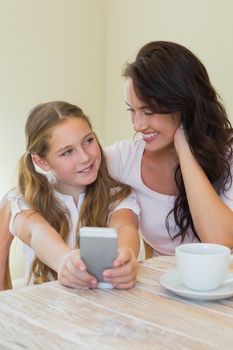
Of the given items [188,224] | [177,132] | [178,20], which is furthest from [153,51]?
[178,20]

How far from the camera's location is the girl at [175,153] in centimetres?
137

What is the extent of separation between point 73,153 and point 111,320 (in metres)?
0.77

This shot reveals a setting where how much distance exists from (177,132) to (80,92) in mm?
1513

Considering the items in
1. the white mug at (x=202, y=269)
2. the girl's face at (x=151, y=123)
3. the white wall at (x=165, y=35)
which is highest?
the white wall at (x=165, y=35)

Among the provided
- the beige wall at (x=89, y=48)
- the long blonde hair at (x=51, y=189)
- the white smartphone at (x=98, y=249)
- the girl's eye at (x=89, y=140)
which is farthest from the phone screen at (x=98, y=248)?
the beige wall at (x=89, y=48)

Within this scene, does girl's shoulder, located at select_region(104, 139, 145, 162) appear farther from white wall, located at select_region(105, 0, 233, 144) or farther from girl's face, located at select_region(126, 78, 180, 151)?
white wall, located at select_region(105, 0, 233, 144)

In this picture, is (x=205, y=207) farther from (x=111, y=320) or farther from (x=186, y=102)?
(x=111, y=320)

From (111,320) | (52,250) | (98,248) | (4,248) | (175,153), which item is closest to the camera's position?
(111,320)

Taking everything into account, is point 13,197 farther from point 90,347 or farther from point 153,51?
point 90,347

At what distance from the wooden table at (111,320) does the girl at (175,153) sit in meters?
0.55

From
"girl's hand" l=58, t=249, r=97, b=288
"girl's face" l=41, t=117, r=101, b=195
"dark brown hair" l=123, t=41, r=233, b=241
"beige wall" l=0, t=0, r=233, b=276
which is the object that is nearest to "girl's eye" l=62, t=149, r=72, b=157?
"girl's face" l=41, t=117, r=101, b=195

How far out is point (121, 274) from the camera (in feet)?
2.73

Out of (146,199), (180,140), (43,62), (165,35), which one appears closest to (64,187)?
(146,199)

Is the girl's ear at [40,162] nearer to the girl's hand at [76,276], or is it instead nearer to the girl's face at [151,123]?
the girl's face at [151,123]
